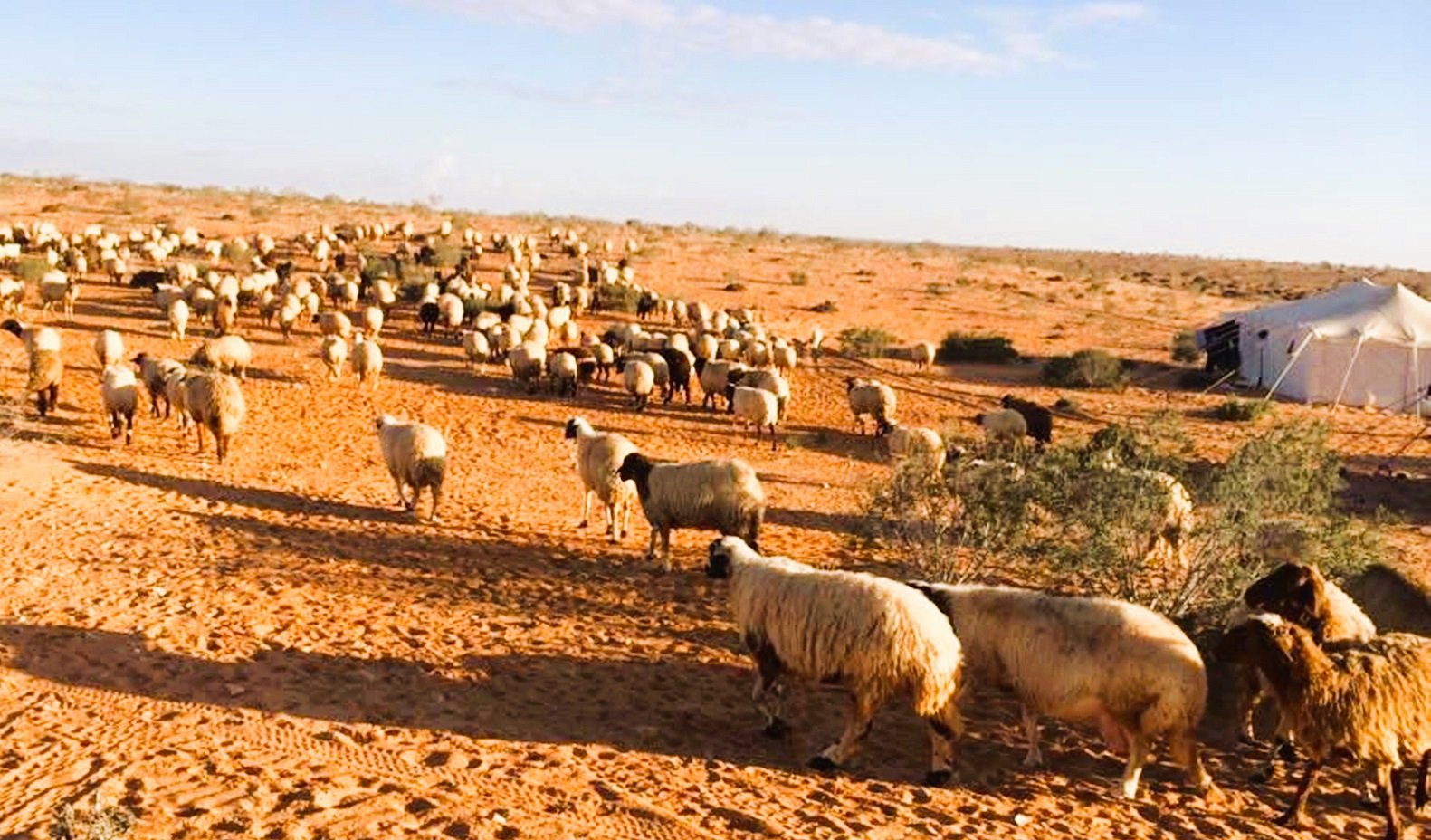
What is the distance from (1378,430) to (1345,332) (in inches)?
134

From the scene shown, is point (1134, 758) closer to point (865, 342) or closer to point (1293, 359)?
point (1293, 359)

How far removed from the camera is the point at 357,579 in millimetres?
11156

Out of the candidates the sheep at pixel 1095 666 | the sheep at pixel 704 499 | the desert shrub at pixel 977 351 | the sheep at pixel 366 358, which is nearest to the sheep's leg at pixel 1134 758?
the sheep at pixel 1095 666

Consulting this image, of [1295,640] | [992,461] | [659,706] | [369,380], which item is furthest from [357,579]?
[369,380]

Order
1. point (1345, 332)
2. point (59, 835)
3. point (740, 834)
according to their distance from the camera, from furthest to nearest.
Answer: point (1345, 332)
point (740, 834)
point (59, 835)

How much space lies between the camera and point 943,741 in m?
7.48

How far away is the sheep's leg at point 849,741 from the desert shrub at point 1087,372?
21.5 meters

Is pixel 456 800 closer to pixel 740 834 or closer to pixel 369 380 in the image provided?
pixel 740 834

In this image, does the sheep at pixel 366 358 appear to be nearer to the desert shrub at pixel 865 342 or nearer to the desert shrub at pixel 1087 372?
the desert shrub at pixel 865 342

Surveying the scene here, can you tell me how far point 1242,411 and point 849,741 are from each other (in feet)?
65.9

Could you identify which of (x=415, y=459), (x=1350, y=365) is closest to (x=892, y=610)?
(x=415, y=459)

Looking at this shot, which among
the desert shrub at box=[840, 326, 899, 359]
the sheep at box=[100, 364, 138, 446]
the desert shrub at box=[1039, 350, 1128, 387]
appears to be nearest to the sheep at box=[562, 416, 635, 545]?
the sheep at box=[100, 364, 138, 446]

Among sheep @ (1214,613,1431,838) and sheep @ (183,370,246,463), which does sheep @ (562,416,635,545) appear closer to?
sheep @ (183,370,246,463)

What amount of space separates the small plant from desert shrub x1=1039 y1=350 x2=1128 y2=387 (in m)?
25.0
